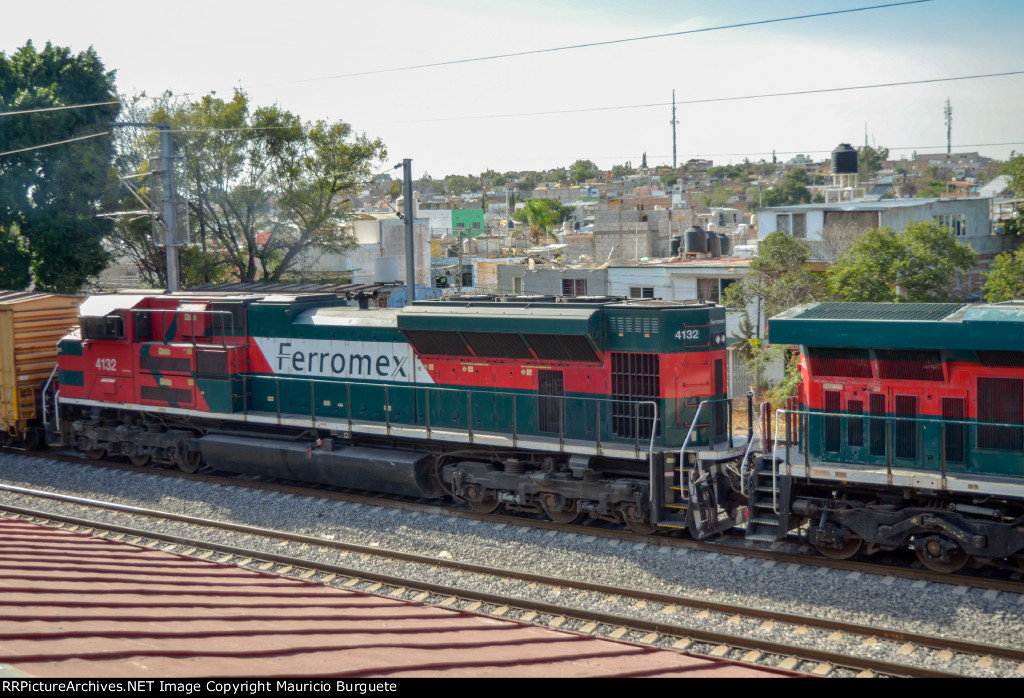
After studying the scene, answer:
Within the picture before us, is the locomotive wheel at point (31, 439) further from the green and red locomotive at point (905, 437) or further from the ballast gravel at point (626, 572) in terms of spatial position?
the green and red locomotive at point (905, 437)

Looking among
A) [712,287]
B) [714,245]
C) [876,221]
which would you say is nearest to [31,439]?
[712,287]

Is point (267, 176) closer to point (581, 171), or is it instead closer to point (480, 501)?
point (480, 501)

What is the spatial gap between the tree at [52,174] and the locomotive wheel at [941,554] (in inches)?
1027

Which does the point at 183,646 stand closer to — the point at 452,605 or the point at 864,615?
the point at 452,605

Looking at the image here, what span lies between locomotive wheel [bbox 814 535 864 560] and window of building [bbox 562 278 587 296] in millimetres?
19296

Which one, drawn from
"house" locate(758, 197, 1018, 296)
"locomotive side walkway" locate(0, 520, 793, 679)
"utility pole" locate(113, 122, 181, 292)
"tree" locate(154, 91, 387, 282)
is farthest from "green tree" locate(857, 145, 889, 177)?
"locomotive side walkway" locate(0, 520, 793, 679)

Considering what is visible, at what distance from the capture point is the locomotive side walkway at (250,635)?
4.41 meters

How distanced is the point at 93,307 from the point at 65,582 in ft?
42.6

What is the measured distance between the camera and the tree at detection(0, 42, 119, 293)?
2841cm

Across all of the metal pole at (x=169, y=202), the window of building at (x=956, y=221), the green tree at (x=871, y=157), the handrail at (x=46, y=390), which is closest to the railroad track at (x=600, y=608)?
the handrail at (x=46, y=390)

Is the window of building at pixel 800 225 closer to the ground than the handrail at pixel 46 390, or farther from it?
farther from it

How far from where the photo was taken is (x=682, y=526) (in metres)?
11.9

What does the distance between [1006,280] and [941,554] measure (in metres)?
12.1
